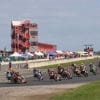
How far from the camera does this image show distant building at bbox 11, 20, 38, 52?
179625mm

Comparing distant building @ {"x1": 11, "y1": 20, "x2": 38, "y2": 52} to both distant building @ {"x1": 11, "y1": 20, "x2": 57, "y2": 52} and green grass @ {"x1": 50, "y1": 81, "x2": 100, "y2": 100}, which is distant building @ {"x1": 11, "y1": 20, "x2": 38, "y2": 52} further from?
green grass @ {"x1": 50, "y1": 81, "x2": 100, "y2": 100}

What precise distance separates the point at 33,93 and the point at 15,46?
145191 millimetres

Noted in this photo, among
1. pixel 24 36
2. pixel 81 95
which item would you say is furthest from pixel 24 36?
pixel 81 95

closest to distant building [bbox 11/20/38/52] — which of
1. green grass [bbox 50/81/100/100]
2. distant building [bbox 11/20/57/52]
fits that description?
distant building [bbox 11/20/57/52]

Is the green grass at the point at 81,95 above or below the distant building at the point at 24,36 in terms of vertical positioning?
below

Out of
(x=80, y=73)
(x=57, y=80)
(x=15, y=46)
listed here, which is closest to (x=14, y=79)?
(x=57, y=80)

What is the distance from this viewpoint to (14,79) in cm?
5028

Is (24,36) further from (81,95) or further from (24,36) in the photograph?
(81,95)

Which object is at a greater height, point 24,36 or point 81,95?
point 24,36

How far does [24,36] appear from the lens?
7219 inches

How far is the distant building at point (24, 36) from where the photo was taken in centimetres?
17962

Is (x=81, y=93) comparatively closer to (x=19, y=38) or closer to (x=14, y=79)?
(x=14, y=79)

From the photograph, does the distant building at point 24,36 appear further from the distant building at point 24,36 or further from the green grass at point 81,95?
the green grass at point 81,95

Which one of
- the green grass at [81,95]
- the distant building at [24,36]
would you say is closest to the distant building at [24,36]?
the distant building at [24,36]
